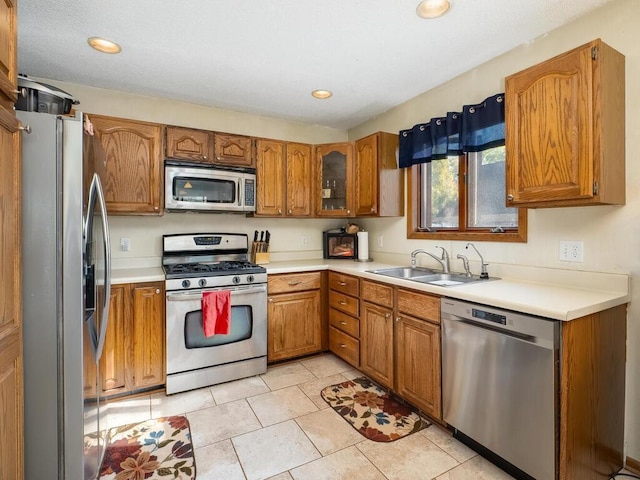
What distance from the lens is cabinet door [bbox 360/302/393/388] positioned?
7.84ft

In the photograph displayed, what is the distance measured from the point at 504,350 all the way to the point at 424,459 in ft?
2.49

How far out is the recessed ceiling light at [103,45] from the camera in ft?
6.73

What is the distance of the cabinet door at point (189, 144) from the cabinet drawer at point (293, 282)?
1.22 meters

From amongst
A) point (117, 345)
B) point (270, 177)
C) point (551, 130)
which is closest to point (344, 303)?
point (270, 177)

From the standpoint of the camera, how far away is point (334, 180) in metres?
3.41

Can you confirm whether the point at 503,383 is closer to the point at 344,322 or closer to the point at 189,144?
the point at 344,322

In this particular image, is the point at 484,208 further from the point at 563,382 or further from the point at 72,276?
the point at 72,276

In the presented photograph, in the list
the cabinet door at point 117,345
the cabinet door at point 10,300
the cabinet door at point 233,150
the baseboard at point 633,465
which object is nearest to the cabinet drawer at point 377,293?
the baseboard at point 633,465

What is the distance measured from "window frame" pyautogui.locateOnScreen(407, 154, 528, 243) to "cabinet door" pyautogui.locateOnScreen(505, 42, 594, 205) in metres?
0.38

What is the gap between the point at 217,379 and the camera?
263cm

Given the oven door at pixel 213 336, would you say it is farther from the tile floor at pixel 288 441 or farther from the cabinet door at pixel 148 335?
the tile floor at pixel 288 441

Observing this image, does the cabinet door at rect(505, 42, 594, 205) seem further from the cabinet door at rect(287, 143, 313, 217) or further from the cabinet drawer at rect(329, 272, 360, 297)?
the cabinet door at rect(287, 143, 313, 217)

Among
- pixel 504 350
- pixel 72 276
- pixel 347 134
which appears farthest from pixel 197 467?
pixel 347 134

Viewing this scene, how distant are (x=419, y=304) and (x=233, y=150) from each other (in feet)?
6.89
